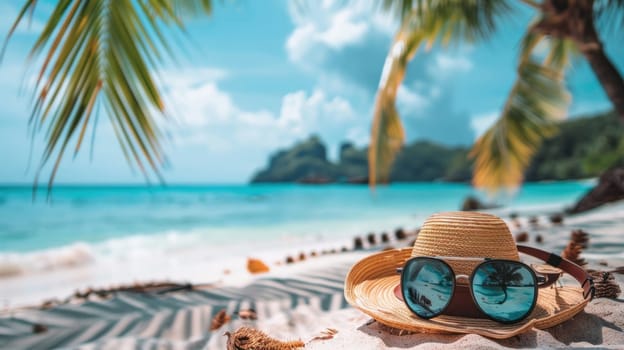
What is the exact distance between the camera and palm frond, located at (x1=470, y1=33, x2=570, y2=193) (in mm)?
5246

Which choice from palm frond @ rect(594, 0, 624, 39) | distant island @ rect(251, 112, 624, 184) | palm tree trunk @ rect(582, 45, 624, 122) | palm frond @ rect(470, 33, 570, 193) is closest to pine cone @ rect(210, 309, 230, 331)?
palm tree trunk @ rect(582, 45, 624, 122)

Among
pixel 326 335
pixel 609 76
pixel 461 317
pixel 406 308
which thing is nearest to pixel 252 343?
pixel 326 335

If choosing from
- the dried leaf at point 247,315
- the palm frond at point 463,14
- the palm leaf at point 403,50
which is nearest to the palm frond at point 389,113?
the palm leaf at point 403,50

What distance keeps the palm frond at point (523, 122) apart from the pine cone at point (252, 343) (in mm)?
4903

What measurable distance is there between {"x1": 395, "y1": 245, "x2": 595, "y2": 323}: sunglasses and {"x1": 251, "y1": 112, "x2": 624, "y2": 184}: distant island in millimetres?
11099

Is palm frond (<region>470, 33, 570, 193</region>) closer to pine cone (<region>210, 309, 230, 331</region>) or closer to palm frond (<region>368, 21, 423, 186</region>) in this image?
palm frond (<region>368, 21, 423, 186</region>)

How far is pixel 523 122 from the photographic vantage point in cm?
529

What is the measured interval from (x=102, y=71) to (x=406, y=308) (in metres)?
1.23

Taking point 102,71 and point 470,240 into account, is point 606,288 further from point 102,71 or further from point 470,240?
point 102,71

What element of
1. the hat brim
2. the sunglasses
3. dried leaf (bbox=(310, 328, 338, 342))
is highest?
the sunglasses

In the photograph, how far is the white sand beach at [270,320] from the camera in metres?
1.03

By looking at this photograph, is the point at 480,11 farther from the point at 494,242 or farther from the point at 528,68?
the point at 494,242

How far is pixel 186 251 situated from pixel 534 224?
470cm

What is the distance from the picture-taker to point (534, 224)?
3.91 m
